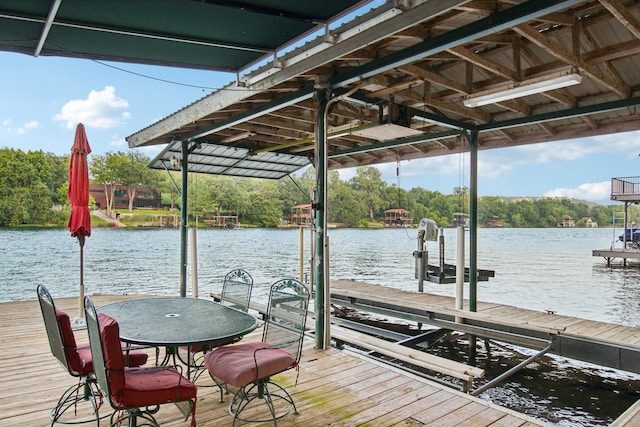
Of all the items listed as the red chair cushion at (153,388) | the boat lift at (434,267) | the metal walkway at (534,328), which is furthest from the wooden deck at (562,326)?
the red chair cushion at (153,388)

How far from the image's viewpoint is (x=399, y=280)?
18594 mm

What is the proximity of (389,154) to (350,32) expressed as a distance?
18.6 ft

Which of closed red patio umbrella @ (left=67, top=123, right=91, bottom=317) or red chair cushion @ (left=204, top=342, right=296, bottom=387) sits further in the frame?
closed red patio umbrella @ (left=67, top=123, right=91, bottom=317)

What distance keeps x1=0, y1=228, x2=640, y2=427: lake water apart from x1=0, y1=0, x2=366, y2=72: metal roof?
4.71 metres

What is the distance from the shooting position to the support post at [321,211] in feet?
14.8

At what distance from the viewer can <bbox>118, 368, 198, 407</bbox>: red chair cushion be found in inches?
88.1

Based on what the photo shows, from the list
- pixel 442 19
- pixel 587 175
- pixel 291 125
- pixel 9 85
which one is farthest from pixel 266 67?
pixel 9 85

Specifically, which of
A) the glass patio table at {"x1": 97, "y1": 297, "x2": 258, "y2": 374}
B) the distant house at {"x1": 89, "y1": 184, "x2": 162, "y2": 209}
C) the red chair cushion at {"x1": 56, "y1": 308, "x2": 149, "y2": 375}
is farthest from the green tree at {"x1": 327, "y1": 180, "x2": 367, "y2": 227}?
the red chair cushion at {"x1": 56, "y1": 308, "x2": 149, "y2": 375}

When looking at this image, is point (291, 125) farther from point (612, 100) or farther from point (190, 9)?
point (612, 100)

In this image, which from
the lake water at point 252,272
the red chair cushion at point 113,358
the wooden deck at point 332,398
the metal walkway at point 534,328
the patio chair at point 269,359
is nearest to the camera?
the red chair cushion at point 113,358

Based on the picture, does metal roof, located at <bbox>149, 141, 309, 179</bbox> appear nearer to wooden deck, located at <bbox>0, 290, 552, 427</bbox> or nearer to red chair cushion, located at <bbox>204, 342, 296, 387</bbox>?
wooden deck, located at <bbox>0, 290, 552, 427</bbox>

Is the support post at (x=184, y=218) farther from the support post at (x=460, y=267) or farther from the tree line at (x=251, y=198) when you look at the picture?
the tree line at (x=251, y=198)

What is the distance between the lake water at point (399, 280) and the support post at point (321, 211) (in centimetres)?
236

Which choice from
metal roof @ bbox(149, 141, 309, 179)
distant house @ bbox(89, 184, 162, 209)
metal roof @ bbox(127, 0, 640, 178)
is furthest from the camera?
distant house @ bbox(89, 184, 162, 209)
